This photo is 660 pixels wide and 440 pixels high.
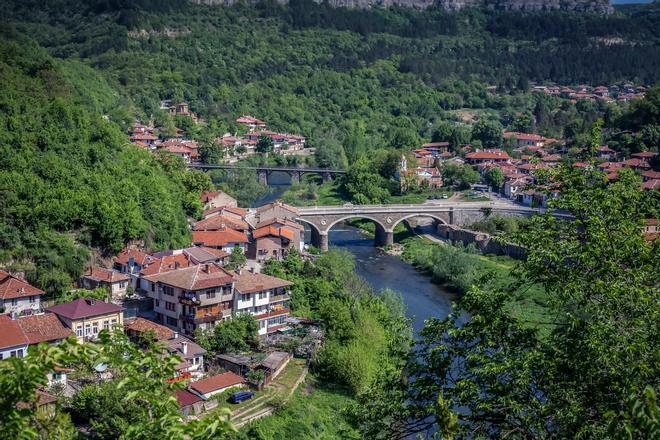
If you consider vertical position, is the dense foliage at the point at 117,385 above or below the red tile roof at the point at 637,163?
above

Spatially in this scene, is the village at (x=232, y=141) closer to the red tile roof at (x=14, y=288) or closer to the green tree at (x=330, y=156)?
the green tree at (x=330, y=156)

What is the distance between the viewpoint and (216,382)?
647 inches

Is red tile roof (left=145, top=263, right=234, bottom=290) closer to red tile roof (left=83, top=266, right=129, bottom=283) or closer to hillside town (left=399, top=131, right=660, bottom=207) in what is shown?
red tile roof (left=83, top=266, right=129, bottom=283)

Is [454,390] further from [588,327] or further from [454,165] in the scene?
[454,165]

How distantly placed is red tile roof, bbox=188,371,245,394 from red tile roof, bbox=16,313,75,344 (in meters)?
3.18

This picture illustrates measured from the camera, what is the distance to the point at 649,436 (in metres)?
4.00

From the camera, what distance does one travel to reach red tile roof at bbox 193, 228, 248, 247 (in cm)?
2672

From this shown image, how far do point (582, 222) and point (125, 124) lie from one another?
45.6m

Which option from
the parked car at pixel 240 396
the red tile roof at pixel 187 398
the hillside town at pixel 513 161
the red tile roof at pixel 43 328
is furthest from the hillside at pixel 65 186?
the hillside town at pixel 513 161

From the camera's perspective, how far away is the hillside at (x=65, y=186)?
72.1 ft

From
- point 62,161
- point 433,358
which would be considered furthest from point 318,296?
point 433,358

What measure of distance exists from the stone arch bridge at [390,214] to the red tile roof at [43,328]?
17466 millimetres

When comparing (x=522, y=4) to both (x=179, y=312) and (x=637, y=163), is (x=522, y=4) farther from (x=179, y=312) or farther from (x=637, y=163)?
(x=179, y=312)

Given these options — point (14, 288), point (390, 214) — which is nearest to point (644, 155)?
point (390, 214)
